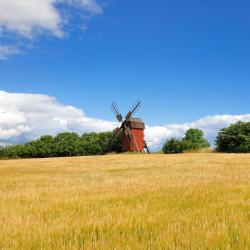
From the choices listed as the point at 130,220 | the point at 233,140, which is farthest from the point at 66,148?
the point at 130,220

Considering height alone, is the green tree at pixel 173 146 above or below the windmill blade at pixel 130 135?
below

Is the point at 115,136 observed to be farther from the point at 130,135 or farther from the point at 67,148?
the point at 67,148

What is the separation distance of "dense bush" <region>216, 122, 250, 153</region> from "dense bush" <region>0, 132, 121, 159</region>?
22.0 metres

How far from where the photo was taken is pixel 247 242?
21.2 ft

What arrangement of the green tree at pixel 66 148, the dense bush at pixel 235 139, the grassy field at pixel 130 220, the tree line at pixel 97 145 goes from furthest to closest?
the green tree at pixel 66 148, the tree line at pixel 97 145, the dense bush at pixel 235 139, the grassy field at pixel 130 220

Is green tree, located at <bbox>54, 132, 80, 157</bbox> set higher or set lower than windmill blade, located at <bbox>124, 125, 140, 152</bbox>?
lower

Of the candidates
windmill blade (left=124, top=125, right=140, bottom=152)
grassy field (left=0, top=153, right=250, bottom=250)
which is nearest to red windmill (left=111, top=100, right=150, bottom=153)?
windmill blade (left=124, top=125, right=140, bottom=152)

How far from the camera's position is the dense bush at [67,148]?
→ 78.6m

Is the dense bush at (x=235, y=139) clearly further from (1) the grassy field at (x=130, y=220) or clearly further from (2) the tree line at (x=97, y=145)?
(1) the grassy field at (x=130, y=220)

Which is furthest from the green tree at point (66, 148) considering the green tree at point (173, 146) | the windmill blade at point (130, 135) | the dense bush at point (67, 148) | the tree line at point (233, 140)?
the tree line at point (233, 140)

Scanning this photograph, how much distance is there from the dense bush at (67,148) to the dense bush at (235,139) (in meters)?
22.0

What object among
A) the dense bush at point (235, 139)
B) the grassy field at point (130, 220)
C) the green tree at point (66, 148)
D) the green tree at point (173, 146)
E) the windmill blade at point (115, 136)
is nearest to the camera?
the grassy field at point (130, 220)

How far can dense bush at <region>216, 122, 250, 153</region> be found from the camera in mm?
62844

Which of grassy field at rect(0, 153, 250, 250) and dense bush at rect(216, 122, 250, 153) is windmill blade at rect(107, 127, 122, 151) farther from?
grassy field at rect(0, 153, 250, 250)
